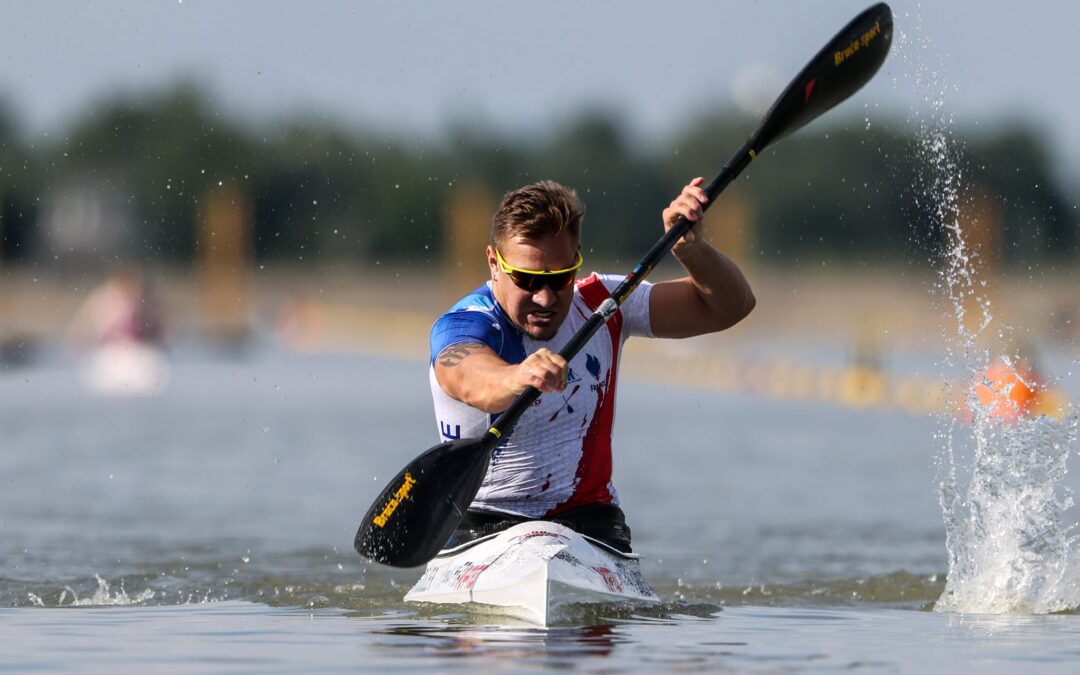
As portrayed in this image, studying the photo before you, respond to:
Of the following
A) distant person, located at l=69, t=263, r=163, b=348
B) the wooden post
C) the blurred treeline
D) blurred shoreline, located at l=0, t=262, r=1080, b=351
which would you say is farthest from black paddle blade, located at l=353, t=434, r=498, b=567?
the blurred treeline

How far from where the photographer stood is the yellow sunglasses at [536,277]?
7.23 meters

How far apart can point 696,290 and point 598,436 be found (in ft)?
2.37

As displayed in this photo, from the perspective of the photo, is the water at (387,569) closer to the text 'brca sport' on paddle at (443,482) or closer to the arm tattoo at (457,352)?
the text 'brca sport' on paddle at (443,482)

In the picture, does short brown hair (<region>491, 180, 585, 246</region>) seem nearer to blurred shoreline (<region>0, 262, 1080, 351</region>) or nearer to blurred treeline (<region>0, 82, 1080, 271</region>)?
blurred shoreline (<region>0, 262, 1080, 351</region>)

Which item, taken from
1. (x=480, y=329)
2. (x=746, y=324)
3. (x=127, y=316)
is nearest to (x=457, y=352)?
(x=480, y=329)

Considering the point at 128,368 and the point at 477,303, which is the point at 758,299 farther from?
the point at 477,303

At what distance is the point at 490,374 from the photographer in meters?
7.08

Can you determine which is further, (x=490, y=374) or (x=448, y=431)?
(x=448, y=431)

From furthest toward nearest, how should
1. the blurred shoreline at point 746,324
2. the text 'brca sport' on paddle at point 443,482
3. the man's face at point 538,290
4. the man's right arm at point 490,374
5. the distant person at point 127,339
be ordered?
the blurred shoreline at point 746,324 → the distant person at point 127,339 → the text 'brca sport' on paddle at point 443,482 → the man's face at point 538,290 → the man's right arm at point 490,374

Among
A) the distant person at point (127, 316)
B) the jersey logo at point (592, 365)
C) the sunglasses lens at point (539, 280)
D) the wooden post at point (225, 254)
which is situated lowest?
the jersey logo at point (592, 365)

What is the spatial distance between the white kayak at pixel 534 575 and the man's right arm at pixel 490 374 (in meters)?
0.58

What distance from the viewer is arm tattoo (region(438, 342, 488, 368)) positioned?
7.27m

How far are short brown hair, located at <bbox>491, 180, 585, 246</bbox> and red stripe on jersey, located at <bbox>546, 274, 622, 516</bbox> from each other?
484mm

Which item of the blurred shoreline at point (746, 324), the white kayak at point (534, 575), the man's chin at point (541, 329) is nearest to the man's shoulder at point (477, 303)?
the man's chin at point (541, 329)
